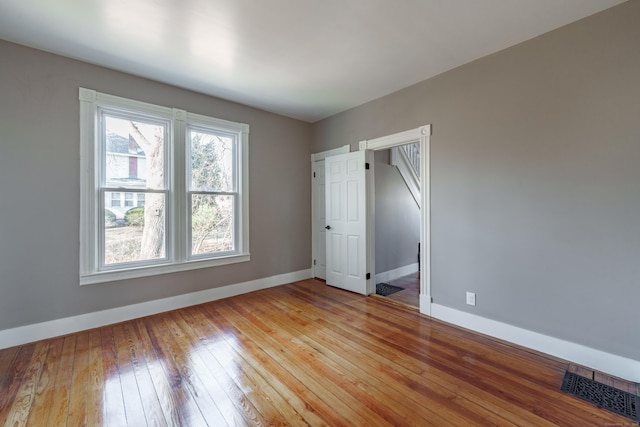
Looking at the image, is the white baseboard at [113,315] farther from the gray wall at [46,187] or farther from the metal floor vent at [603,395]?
the metal floor vent at [603,395]

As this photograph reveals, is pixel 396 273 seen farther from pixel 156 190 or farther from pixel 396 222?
pixel 156 190

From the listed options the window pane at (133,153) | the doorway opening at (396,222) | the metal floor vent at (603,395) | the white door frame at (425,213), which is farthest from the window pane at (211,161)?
the metal floor vent at (603,395)

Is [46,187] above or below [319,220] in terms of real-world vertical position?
above

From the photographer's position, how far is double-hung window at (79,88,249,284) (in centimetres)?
286

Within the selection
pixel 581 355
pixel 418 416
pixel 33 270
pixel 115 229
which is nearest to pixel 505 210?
pixel 581 355

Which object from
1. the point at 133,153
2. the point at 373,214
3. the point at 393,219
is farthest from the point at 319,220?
the point at 133,153

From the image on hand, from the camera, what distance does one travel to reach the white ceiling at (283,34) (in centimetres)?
204

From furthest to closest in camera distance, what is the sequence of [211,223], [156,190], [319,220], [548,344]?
[319,220], [211,223], [156,190], [548,344]

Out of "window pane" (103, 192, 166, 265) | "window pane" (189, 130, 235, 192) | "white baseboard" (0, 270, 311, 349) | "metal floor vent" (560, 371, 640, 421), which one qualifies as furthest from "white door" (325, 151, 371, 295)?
"window pane" (103, 192, 166, 265)

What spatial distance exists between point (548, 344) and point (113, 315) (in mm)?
4331

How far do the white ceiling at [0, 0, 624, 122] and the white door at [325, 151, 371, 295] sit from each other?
4.22ft

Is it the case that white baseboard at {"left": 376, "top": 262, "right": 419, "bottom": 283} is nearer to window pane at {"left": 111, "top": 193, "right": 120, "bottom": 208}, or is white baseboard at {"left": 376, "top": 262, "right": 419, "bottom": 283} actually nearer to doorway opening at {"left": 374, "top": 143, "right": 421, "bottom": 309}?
doorway opening at {"left": 374, "top": 143, "right": 421, "bottom": 309}

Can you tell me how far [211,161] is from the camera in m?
3.79

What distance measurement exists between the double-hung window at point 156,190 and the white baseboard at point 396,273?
225 centimetres
